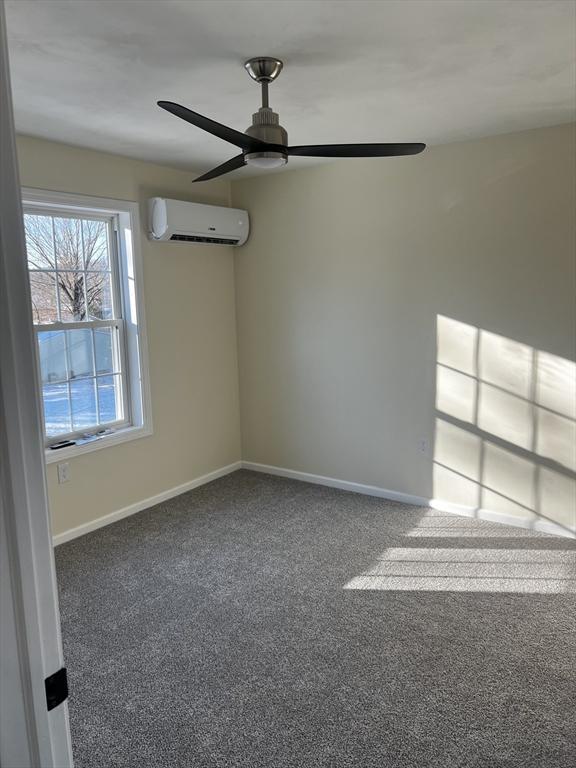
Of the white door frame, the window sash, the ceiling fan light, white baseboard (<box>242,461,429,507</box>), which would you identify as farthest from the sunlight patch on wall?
the white door frame

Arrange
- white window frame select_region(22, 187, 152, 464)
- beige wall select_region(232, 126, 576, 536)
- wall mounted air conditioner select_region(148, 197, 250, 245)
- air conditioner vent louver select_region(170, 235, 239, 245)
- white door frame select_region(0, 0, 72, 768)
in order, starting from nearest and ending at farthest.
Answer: white door frame select_region(0, 0, 72, 768)
beige wall select_region(232, 126, 576, 536)
white window frame select_region(22, 187, 152, 464)
wall mounted air conditioner select_region(148, 197, 250, 245)
air conditioner vent louver select_region(170, 235, 239, 245)

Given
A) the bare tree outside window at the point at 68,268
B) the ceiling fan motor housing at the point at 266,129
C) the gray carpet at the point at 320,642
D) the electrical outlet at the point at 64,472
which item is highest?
the ceiling fan motor housing at the point at 266,129

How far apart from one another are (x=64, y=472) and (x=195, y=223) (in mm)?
2059

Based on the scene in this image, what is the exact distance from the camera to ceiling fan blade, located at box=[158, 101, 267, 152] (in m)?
2.08

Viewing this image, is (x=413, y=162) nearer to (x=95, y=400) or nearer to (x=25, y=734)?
(x=95, y=400)

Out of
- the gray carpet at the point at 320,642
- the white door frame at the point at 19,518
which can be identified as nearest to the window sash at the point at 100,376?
the gray carpet at the point at 320,642

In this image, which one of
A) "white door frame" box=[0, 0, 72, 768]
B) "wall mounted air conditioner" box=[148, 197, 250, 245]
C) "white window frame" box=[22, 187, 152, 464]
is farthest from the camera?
"wall mounted air conditioner" box=[148, 197, 250, 245]

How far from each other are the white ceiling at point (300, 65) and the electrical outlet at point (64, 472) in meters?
2.06

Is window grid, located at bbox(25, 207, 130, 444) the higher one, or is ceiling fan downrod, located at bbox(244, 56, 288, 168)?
ceiling fan downrod, located at bbox(244, 56, 288, 168)

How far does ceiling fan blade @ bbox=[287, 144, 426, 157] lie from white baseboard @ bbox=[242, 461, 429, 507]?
2698 millimetres

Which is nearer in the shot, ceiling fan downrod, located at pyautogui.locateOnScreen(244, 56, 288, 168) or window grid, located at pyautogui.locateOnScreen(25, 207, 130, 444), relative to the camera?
ceiling fan downrod, located at pyautogui.locateOnScreen(244, 56, 288, 168)

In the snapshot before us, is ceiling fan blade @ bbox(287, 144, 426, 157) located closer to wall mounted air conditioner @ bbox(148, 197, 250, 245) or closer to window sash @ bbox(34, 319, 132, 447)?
wall mounted air conditioner @ bbox(148, 197, 250, 245)

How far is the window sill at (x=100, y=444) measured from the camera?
3.73 m

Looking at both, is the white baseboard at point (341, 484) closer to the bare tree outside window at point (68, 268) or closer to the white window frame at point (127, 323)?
the white window frame at point (127, 323)
